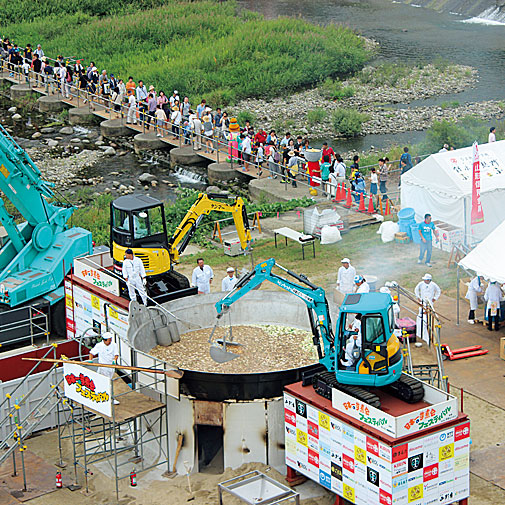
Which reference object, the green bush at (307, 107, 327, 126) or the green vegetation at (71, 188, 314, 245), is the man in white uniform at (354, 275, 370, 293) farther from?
the green bush at (307, 107, 327, 126)

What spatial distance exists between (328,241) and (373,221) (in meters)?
2.27

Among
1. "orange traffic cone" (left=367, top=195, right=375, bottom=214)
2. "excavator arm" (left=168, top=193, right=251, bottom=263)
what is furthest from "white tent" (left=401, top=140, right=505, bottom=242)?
"excavator arm" (left=168, top=193, right=251, bottom=263)

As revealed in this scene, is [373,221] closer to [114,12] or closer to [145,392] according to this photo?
[145,392]

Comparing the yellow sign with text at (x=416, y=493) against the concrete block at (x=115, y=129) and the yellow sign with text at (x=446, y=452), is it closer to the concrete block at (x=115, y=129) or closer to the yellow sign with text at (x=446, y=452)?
the yellow sign with text at (x=446, y=452)

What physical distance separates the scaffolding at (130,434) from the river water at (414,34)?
27555 millimetres

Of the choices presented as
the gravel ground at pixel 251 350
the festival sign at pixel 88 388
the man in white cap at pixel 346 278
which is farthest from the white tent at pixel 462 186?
the festival sign at pixel 88 388

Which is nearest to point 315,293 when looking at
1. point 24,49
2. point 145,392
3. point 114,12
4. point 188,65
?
point 145,392

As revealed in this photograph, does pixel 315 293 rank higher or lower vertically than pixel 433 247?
higher

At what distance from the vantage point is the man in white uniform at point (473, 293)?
2391 centimetres

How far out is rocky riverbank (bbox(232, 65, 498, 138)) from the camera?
47.7 metres

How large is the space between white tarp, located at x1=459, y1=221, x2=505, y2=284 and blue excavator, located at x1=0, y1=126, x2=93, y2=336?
9.27 meters

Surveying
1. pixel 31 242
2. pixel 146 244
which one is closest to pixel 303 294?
pixel 146 244

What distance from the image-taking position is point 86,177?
40656mm

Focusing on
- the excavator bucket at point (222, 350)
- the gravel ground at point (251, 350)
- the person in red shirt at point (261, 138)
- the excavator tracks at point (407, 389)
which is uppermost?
the excavator tracks at point (407, 389)
